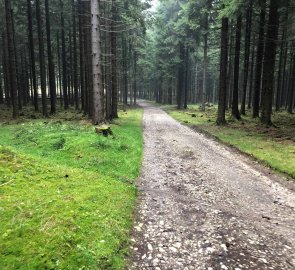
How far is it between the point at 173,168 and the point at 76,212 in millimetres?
5338

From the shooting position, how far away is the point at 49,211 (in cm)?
543

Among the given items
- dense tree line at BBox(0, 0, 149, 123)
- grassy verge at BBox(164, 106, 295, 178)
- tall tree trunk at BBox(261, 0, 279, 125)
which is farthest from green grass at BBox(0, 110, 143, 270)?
tall tree trunk at BBox(261, 0, 279, 125)

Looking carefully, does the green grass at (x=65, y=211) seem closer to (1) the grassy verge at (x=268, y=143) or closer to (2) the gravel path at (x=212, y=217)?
(2) the gravel path at (x=212, y=217)

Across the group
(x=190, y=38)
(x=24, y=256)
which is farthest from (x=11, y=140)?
(x=190, y=38)

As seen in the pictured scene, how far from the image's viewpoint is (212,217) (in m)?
6.46

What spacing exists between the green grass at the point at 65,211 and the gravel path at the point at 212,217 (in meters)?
0.46

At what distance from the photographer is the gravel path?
488cm

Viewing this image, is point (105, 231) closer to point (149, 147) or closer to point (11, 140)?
point (149, 147)

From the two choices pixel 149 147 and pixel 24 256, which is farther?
pixel 149 147

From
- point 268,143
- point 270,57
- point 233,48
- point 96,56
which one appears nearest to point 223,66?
point 270,57

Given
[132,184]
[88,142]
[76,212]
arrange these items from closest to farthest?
[76,212] < [132,184] < [88,142]

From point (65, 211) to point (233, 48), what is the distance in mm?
29590

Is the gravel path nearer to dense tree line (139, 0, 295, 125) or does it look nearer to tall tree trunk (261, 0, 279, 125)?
tall tree trunk (261, 0, 279, 125)

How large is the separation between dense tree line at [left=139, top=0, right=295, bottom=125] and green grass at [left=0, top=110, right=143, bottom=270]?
13.7m
